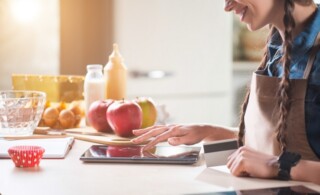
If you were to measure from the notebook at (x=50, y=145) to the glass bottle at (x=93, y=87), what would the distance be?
35 centimetres

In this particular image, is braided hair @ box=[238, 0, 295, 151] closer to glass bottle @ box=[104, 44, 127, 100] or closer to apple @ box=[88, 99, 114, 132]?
apple @ box=[88, 99, 114, 132]

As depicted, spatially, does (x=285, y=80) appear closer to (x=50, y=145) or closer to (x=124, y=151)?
(x=124, y=151)

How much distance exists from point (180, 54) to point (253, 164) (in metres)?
2.17

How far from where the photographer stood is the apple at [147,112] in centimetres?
194

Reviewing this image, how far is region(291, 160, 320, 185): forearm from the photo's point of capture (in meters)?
1.26

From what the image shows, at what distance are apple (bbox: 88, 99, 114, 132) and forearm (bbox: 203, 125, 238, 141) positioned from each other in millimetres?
381

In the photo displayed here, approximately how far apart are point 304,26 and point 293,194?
0.48 meters

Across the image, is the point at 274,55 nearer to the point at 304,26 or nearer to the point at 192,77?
the point at 304,26

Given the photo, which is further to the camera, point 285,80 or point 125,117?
point 125,117

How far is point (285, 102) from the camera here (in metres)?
1.35

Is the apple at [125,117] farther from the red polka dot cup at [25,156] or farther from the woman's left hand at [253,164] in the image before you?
the woman's left hand at [253,164]

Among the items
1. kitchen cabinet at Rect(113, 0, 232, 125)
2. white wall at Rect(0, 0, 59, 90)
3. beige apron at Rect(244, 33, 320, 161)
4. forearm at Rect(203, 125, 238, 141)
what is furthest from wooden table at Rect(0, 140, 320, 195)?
kitchen cabinet at Rect(113, 0, 232, 125)

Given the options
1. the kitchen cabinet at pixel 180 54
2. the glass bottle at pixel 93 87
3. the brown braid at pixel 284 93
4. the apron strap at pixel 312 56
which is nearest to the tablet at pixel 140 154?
the brown braid at pixel 284 93

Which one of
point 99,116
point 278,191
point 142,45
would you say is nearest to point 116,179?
point 278,191
